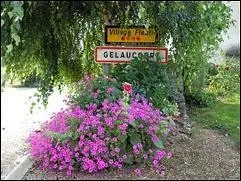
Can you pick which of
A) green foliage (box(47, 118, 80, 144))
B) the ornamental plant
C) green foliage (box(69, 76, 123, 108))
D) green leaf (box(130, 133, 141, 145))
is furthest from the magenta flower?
green foliage (box(69, 76, 123, 108))

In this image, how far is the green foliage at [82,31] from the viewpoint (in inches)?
225

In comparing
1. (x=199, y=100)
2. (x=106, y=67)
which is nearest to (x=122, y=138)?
(x=106, y=67)

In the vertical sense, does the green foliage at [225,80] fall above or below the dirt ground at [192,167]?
above

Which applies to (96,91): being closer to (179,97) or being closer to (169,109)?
(169,109)

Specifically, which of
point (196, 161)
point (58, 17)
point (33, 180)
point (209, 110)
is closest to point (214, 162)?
point (196, 161)

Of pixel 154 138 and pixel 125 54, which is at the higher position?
pixel 125 54

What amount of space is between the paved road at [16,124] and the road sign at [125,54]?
1484 millimetres

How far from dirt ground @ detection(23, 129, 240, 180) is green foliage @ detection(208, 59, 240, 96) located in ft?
14.5

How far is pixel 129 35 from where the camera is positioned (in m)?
7.07

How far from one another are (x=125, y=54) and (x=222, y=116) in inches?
99.5

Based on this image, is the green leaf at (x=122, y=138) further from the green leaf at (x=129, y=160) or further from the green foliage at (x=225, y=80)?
the green foliage at (x=225, y=80)

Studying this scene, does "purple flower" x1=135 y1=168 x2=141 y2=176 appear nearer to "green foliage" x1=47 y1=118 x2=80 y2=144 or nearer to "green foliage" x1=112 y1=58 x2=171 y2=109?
"green foliage" x1=47 y1=118 x2=80 y2=144

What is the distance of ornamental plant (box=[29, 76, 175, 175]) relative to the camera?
17.8 feet

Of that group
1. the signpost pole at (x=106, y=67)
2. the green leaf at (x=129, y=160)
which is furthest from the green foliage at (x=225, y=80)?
the green leaf at (x=129, y=160)
